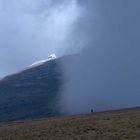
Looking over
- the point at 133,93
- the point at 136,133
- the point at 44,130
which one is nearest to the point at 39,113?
the point at 133,93

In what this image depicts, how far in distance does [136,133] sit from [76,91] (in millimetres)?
145582

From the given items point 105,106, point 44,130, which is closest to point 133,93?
point 105,106

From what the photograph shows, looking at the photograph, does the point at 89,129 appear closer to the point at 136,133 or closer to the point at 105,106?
the point at 136,133

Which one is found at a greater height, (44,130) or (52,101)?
(52,101)

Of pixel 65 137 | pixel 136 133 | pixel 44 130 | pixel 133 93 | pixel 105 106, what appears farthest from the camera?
pixel 133 93

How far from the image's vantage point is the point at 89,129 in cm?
5703

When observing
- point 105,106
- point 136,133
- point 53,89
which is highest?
point 53,89

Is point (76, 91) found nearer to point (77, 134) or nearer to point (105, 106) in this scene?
point (105, 106)

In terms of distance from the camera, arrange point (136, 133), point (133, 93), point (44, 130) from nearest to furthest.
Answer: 1. point (136, 133)
2. point (44, 130)
3. point (133, 93)

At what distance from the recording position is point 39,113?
546 feet

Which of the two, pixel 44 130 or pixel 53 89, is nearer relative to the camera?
pixel 44 130

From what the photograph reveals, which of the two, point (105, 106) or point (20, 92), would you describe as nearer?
point (105, 106)

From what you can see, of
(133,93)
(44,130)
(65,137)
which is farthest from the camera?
(133,93)

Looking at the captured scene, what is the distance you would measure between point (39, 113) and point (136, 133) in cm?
11745
